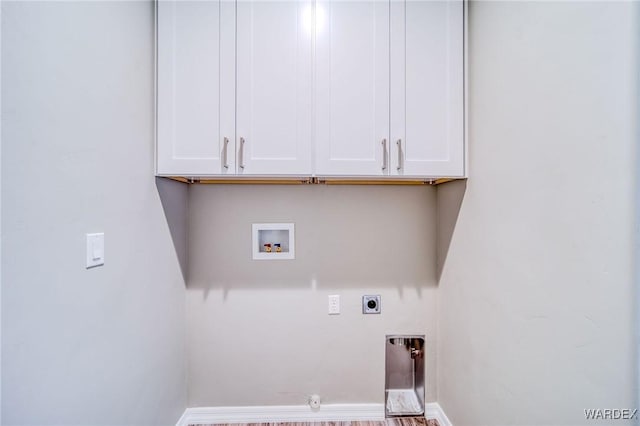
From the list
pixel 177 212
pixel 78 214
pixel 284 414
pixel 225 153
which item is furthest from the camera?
pixel 284 414

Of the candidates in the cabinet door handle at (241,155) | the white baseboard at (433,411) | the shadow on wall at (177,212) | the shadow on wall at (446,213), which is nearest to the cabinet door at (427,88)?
the shadow on wall at (446,213)

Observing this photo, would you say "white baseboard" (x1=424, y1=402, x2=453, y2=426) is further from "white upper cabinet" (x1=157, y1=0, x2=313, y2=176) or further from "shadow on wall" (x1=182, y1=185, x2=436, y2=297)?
"white upper cabinet" (x1=157, y1=0, x2=313, y2=176)

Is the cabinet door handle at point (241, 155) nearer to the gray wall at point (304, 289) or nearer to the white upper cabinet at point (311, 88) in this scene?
the white upper cabinet at point (311, 88)

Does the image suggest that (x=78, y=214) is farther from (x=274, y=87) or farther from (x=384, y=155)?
(x=384, y=155)

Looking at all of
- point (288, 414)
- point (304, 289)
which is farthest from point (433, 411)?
point (304, 289)

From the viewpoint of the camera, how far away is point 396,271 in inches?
72.0

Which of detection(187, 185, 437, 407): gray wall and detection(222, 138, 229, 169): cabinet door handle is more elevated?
detection(222, 138, 229, 169): cabinet door handle

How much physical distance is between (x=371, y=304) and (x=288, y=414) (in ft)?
2.56

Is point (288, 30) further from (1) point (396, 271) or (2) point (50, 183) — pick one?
(1) point (396, 271)

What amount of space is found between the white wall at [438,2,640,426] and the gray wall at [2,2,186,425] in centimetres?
143

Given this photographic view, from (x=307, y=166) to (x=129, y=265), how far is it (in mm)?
817

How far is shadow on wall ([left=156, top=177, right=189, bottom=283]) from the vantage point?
Answer: 1521mm

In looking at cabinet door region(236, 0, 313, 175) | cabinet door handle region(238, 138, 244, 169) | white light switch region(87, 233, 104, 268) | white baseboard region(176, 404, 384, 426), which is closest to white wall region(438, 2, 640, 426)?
white baseboard region(176, 404, 384, 426)

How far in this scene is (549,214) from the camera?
0.98 m
